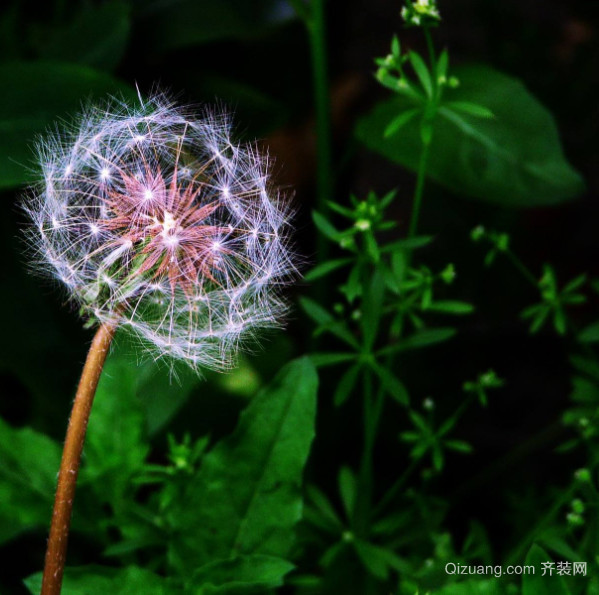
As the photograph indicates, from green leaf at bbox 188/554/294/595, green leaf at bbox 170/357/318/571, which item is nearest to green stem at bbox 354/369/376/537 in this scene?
green leaf at bbox 170/357/318/571

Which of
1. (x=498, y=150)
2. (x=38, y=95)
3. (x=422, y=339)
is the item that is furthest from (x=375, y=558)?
(x=38, y=95)

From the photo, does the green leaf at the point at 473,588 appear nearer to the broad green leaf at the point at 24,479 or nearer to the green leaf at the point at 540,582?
the green leaf at the point at 540,582

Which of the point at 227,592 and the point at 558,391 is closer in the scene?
the point at 227,592

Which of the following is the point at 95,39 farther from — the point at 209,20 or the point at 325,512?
the point at 325,512

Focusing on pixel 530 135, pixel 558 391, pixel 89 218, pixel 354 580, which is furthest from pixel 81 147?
pixel 558 391

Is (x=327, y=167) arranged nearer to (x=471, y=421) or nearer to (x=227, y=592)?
(x=471, y=421)

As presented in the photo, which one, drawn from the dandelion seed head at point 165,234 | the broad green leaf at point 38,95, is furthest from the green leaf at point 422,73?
the broad green leaf at point 38,95
